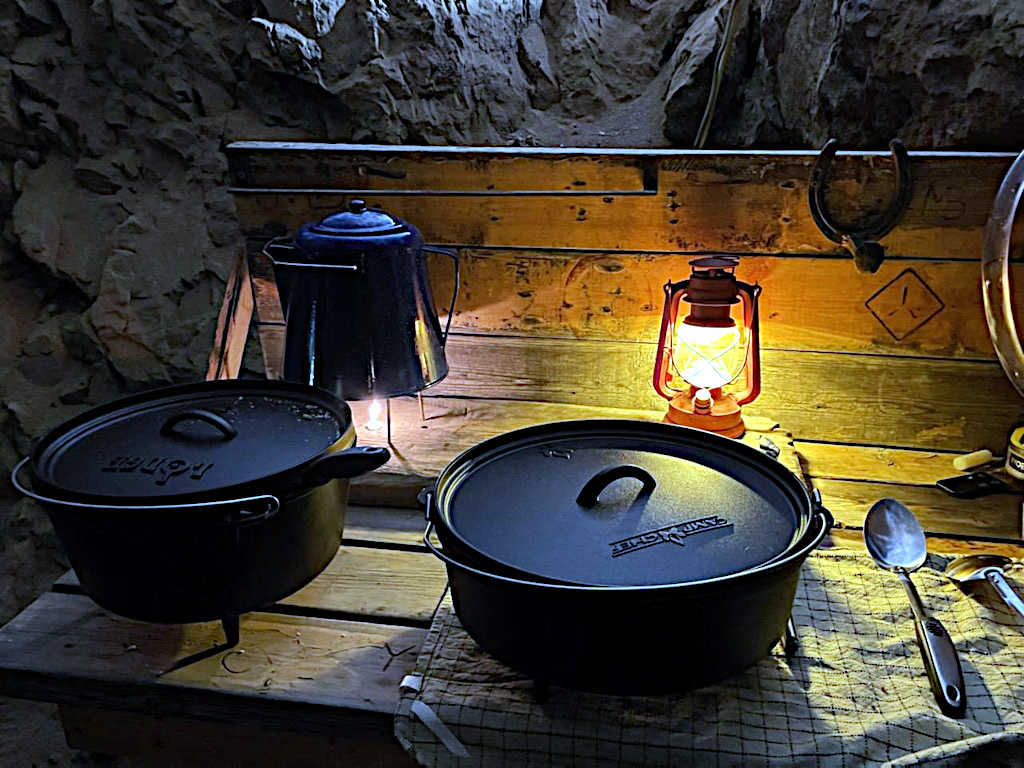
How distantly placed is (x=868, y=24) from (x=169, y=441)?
4.98 feet

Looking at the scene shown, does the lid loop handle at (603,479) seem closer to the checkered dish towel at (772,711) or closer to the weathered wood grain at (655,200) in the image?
the checkered dish towel at (772,711)

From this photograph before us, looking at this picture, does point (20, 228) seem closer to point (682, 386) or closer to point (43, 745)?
point (43, 745)

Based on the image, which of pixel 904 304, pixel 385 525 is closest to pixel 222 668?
pixel 385 525

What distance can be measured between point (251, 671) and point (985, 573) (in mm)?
1053

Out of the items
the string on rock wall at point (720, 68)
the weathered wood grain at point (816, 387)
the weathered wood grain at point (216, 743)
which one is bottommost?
the weathered wood grain at point (216, 743)

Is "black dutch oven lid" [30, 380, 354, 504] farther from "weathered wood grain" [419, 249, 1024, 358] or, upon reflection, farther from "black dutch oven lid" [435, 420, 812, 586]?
"weathered wood grain" [419, 249, 1024, 358]

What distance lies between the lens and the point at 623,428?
118 cm

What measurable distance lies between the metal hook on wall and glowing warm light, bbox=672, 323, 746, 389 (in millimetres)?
255

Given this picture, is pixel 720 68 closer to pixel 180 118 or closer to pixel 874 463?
pixel 874 463

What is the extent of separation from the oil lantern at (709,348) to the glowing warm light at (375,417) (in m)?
0.60

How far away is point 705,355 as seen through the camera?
1545 mm

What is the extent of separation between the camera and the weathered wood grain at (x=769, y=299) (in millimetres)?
1507

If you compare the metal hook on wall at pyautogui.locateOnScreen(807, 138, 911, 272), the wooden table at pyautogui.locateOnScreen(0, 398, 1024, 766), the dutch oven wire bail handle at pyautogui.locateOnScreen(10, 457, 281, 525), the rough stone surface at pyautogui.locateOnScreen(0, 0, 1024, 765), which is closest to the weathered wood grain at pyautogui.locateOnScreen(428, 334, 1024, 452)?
the metal hook on wall at pyautogui.locateOnScreen(807, 138, 911, 272)

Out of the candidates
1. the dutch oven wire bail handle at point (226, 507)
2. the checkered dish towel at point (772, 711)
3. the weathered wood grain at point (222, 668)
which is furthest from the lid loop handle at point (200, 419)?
the checkered dish towel at point (772, 711)
